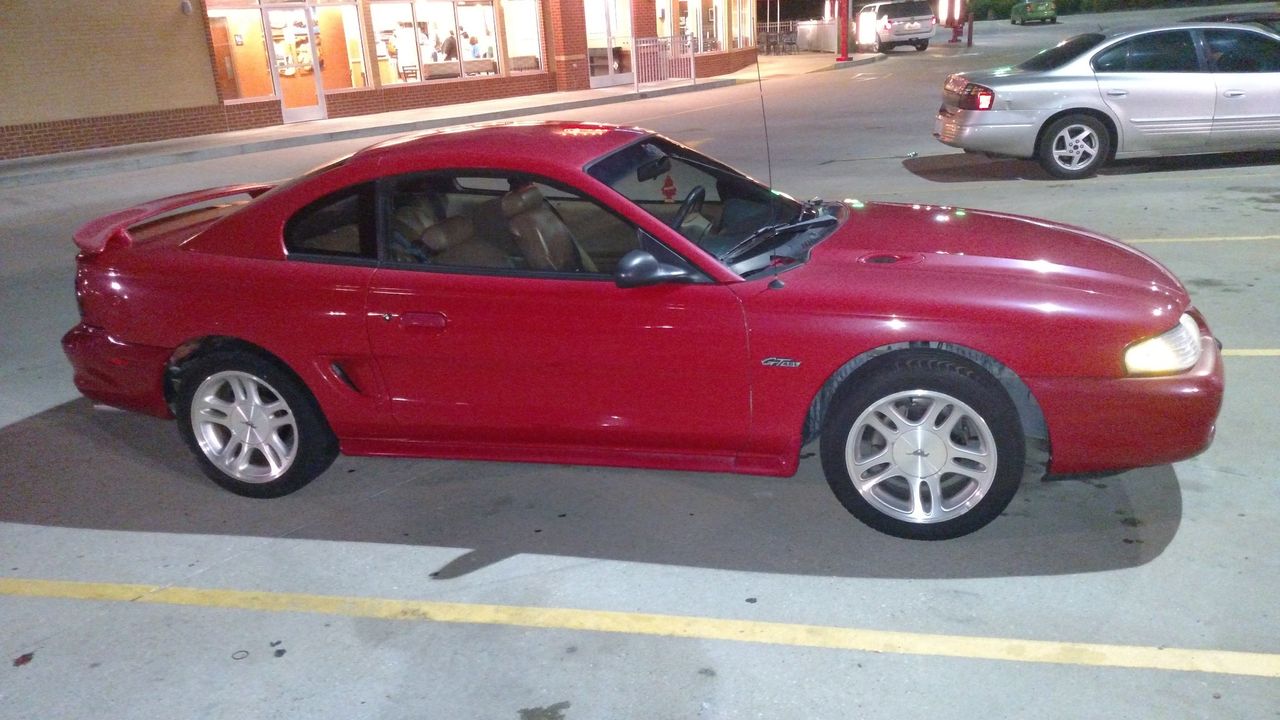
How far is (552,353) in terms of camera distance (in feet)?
13.0

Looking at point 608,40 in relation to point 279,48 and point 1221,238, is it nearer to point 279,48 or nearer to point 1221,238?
point 279,48

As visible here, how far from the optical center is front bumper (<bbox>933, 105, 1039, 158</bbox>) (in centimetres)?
1031

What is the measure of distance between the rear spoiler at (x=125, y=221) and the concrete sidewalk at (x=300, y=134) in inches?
470

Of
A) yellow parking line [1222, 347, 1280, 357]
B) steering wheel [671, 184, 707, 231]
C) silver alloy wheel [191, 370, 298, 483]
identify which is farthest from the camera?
yellow parking line [1222, 347, 1280, 357]

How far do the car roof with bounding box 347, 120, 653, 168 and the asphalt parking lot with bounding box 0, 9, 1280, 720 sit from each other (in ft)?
4.70

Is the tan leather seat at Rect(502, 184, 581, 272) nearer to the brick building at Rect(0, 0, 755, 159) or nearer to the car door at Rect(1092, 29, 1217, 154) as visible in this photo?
the car door at Rect(1092, 29, 1217, 154)

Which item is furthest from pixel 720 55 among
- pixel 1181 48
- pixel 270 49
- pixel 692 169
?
pixel 692 169

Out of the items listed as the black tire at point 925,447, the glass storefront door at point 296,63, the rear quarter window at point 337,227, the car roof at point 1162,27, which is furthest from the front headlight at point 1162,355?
the glass storefront door at point 296,63

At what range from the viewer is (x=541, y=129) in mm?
4570

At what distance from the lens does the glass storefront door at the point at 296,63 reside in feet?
69.9

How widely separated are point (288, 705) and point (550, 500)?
153 cm

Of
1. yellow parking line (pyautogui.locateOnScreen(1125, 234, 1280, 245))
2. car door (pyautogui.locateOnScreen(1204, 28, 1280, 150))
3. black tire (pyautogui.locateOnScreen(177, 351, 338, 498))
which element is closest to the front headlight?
black tire (pyautogui.locateOnScreen(177, 351, 338, 498))

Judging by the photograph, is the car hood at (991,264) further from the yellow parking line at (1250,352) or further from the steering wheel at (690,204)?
the yellow parking line at (1250,352)

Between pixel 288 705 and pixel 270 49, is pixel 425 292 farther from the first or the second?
→ pixel 270 49
